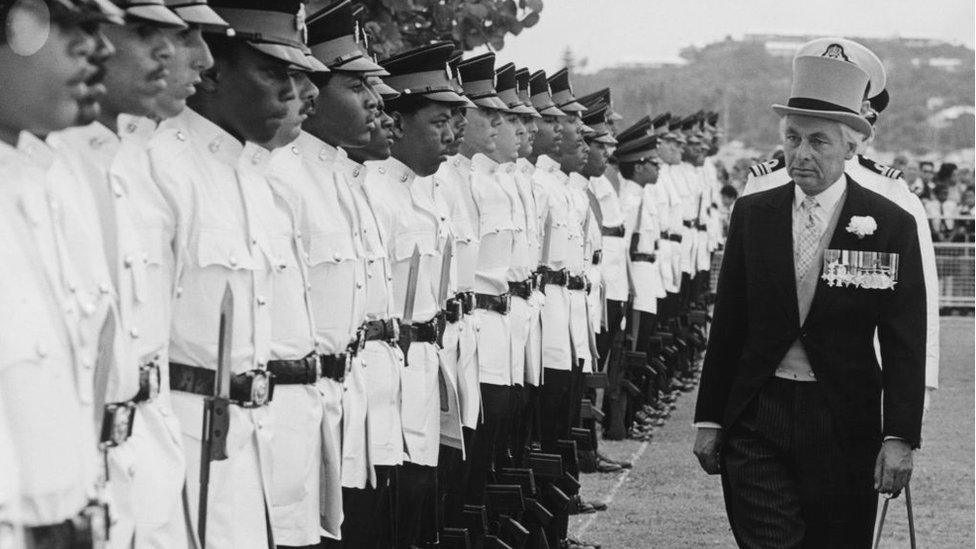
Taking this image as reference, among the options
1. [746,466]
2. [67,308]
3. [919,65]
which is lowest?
[746,466]

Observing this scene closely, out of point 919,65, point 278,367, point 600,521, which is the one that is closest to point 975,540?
point 600,521

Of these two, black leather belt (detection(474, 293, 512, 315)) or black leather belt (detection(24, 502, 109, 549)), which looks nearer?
black leather belt (detection(24, 502, 109, 549))

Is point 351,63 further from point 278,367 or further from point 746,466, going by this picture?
point 746,466

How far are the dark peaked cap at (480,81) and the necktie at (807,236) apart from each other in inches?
93.9

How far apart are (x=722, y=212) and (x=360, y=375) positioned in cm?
1786

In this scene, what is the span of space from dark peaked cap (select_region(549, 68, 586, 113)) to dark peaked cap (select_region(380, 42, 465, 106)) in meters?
3.36

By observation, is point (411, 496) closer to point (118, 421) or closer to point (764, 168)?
point (764, 168)

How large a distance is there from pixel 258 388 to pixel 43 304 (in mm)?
1323

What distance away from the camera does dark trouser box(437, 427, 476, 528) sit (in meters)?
7.11

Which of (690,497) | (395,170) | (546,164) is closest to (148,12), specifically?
(395,170)

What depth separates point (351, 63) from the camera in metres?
5.63

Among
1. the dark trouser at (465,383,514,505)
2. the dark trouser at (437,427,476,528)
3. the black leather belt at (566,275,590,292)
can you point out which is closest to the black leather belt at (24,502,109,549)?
the dark trouser at (437,427,476,528)

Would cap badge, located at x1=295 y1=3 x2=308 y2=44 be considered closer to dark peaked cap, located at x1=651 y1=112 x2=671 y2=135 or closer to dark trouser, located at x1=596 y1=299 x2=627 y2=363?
dark trouser, located at x1=596 y1=299 x2=627 y2=363

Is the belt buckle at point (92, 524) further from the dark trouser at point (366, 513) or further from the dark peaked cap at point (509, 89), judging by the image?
the dark peaked cap at point (509, 89)
